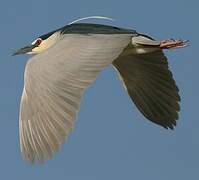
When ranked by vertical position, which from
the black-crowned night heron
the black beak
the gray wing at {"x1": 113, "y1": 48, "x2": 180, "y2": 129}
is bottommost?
the gray wing at {"x1": 113, "y1": 48, "x2": 180, "y2": 129}

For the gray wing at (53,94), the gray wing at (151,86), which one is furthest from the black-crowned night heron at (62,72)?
the gray wing at (151,86)

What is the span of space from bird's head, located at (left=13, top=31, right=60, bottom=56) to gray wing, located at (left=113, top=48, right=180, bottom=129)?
4.08 feet

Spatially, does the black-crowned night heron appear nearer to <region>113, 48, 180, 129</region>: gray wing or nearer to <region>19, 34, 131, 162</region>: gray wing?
<region>19, 34, 131, 162</region>: gray wing

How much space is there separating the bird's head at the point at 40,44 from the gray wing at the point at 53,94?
185 cm

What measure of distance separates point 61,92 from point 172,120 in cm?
402

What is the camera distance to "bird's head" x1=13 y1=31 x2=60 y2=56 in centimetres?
852

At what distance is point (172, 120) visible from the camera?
9711mm

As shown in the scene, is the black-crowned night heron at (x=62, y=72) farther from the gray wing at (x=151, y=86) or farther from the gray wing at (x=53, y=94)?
the gray wing at (x=151, y=86)

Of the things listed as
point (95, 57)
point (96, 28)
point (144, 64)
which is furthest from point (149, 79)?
point (95, 57)

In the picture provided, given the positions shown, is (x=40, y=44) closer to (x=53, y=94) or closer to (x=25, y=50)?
(x=25, y=50)

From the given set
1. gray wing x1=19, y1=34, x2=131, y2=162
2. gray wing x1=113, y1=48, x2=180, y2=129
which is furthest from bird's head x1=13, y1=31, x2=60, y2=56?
gray wing x1=19, y1=34, x2=131, y2=162

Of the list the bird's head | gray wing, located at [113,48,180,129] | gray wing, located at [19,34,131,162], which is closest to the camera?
gray wing, located at [19,34,131,162]

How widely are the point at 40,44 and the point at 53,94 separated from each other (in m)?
2.91

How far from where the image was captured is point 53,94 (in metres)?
5.90
